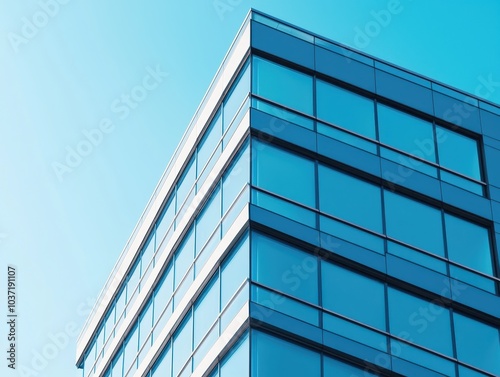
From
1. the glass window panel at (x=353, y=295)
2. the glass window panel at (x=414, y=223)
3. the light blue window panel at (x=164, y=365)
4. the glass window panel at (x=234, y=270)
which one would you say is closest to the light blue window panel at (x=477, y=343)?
the glass window panel at (x=414, y=223)

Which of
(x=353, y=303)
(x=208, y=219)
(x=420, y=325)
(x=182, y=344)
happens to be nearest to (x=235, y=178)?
(x=208, y=219)

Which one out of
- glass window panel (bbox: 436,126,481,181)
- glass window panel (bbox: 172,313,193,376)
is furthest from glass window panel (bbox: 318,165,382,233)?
glass window panel (bbox: 172,313,193,376)

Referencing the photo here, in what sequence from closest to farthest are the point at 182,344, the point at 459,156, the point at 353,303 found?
the point at 353,303 → the point at 182,344 → the point at 459,156

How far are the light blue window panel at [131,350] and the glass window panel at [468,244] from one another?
10.9 meters

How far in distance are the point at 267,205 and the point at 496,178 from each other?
6.81 meters

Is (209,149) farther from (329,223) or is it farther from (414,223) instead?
(414,223)

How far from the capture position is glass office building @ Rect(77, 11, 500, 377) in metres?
27.4

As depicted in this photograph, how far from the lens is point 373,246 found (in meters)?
29.0

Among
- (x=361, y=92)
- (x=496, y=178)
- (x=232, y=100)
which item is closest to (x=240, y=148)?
(x=232, y=100)

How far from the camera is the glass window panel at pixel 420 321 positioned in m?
28.3

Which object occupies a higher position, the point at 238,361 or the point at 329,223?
the point at 329,223

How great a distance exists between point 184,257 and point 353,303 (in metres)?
6.33

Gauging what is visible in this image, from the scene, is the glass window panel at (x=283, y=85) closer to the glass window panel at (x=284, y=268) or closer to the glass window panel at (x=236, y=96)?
the glass window panel at (x=236, y=96)

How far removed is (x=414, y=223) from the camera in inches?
1184
